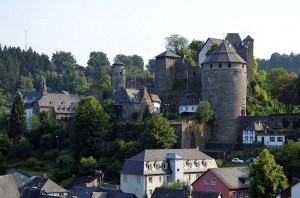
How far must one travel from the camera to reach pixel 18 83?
156250 mm

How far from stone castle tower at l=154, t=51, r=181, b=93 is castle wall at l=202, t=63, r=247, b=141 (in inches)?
536

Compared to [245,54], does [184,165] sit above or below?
below

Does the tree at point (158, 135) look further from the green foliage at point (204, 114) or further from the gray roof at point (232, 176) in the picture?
the gray roof at point (232, 176)

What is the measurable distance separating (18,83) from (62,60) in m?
25.4

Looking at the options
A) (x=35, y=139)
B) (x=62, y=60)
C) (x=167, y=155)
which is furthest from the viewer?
(x=62, y=60)

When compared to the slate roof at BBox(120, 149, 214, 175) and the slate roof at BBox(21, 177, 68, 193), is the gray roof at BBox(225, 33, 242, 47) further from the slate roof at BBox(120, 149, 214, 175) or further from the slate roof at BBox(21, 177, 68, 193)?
the slate roof at BBox(21, 177, 68, 193)

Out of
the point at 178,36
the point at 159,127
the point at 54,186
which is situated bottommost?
the point at 54,186

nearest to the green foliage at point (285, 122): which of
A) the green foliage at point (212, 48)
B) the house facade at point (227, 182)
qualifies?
the house facade at point (227, 182)

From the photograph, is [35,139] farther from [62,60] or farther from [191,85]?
[62,60]

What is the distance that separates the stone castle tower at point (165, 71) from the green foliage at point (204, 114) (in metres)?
14.2

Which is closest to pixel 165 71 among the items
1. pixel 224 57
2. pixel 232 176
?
pixel 224 57

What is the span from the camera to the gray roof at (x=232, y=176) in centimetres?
5803

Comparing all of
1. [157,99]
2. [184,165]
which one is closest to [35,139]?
[157,99]

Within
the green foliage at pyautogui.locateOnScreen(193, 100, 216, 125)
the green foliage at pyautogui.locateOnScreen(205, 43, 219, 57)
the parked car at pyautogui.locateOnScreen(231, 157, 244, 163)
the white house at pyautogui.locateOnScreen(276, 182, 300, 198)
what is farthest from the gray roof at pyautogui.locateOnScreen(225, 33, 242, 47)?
the white house at pyautogui.locateOnScreen(276, 182, 300, 198)
